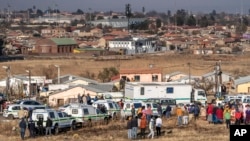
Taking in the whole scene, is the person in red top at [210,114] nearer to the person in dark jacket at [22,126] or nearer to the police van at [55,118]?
the police van at [55,118]

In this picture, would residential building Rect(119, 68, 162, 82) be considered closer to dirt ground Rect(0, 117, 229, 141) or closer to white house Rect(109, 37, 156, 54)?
dirt ground Rect(0, 117, 229, 141)

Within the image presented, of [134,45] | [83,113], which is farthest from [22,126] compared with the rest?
[134,45]

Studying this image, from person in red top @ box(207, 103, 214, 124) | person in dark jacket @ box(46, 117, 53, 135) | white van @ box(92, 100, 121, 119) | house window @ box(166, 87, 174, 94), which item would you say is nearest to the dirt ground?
person in red top @ box(207, 103, 214, 124)

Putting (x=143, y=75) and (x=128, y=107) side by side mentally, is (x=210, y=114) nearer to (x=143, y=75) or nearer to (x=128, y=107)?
(x=128, y=107)

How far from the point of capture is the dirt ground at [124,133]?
1975 cm

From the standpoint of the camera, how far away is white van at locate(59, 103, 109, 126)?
75.4ft

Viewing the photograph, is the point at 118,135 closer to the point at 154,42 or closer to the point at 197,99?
the point at 197,99

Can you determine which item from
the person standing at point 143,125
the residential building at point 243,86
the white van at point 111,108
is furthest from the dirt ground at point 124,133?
the residential building at point 243,86

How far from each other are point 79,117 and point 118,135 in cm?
297

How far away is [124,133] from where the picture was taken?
20766mm

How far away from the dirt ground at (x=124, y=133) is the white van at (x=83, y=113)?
414mm

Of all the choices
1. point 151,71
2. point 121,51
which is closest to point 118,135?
point 151,71

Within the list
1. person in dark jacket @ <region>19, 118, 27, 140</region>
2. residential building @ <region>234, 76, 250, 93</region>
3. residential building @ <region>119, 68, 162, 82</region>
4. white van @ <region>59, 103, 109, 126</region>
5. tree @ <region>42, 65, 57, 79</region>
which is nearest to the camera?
person in dark jacket @ <region>19, 118, 27, 140</region>

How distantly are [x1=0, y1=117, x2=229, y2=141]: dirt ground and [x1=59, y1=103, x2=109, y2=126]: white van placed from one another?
414 millimetres
